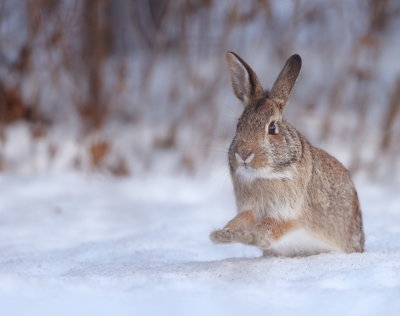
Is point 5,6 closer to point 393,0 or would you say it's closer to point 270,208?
point 393,0

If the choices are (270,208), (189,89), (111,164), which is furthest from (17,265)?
(189,89)

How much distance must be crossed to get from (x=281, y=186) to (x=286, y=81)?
53 centimetres

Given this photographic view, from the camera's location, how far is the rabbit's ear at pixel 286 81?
372cm

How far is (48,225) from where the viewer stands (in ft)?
17.9

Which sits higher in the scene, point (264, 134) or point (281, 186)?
point (264, 134)

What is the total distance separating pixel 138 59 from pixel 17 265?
4693mm

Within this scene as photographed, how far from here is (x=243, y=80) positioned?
383cm

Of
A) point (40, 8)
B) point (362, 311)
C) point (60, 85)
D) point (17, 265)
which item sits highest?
point (40, 8)

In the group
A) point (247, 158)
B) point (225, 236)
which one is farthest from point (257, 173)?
point (225, 236)

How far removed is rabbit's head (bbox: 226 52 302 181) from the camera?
3.45 metres

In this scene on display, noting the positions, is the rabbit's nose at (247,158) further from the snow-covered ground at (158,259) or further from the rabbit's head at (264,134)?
the snow-covered ground at (158,259)

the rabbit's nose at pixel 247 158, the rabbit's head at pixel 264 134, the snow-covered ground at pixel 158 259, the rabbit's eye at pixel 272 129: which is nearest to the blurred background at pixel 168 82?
the snow-covered ground at pixel 158 259

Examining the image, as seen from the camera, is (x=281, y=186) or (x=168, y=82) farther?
(x=168, y=82)

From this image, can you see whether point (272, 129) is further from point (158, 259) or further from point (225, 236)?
point (158, 259)
